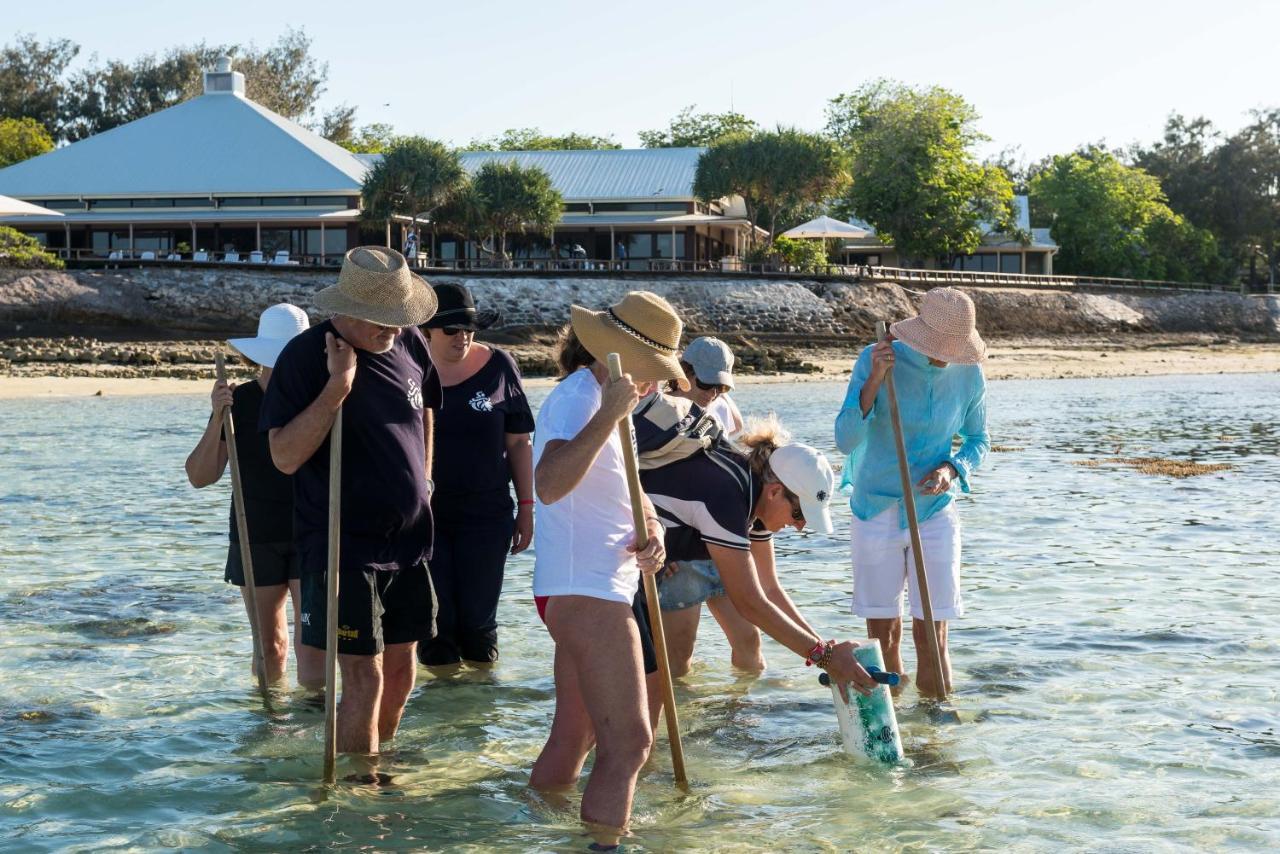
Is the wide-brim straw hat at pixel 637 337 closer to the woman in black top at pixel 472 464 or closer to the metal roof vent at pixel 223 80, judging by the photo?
the woman in black top at pixel 472 464

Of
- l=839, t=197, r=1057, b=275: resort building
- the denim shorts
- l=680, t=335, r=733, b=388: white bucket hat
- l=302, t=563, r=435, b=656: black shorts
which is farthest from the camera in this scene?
l=839, t=197, r=1057, b=275: resort building

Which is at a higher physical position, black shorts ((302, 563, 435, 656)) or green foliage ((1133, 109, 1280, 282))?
green foliage ((1133, 109, 1280, 282))

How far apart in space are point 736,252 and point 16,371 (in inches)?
1521

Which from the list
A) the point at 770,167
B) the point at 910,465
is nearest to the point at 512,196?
the point at 770,167

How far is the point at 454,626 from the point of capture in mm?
6551

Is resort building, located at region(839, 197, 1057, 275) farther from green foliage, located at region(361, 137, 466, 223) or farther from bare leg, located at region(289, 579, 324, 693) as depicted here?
bare leg, located at region(289, 579, 324, 693)

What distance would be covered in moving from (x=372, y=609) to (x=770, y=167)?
55.1 m

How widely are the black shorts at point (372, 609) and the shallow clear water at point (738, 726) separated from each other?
0.73 metres

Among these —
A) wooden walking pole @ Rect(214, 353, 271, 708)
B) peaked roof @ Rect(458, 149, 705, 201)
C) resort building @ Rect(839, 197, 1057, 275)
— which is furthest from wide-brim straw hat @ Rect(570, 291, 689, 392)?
resort building @ Rect(839, 197, 1057, 275)

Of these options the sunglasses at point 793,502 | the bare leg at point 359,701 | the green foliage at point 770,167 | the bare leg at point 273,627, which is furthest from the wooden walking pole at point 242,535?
the green foliage at point 770,167

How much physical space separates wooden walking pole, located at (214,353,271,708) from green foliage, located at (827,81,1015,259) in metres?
59.9

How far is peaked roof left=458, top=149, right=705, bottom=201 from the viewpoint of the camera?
5947 centimetres

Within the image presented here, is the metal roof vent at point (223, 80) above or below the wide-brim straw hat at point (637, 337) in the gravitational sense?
above

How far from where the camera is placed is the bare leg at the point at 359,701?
16.1 feet
